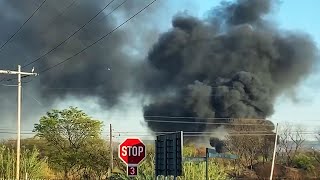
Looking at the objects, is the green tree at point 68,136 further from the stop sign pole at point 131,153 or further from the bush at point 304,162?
the stop sign pole at point 131,153

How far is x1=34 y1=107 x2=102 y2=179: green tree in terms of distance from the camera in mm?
67938

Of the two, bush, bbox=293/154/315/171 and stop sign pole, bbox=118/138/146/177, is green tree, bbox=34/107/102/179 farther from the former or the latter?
stop sign pole, bbox=118/138/146/177

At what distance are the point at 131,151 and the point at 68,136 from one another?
54.8 meters

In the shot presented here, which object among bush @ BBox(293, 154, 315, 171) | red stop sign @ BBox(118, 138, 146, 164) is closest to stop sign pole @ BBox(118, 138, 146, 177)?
red stop sign @ BBox(118, 138, 146, 164)

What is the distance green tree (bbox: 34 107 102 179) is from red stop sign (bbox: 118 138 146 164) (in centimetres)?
5209

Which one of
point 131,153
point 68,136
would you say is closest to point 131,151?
point 131,153

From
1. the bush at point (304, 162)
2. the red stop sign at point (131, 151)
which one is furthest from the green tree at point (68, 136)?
the red stop sign at point (131, 151)

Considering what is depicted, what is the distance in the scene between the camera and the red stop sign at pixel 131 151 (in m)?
15.9

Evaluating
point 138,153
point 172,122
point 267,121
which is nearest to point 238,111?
point 267,121

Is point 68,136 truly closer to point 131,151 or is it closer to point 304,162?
point 304,162

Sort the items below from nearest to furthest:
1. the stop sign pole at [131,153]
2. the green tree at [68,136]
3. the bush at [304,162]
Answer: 1. the stop sign pole at [131,153]
2. the green tree at [68,136]
3. the bush at [304,162]

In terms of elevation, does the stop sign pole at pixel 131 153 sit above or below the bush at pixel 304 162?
above

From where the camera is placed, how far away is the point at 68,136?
69.6m

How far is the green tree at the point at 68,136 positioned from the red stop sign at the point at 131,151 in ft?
171
